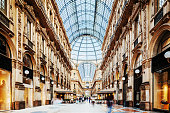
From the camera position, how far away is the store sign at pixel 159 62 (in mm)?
10188

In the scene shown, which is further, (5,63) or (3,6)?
(3,6)

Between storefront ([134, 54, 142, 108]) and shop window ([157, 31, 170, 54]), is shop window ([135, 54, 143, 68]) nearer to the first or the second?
storefront ([134, 54, 142, 108])

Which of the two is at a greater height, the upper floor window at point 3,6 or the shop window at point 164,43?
the upper floor window at point 3,6

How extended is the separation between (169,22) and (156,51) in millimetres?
2989

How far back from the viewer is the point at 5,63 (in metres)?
11.6

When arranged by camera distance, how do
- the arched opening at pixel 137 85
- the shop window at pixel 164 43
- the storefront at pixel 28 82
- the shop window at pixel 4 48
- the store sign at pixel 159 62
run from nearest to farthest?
the store sign at pixel 159 62
the shop window at pixel 164 43
the shop window at pixel 4 48
the arched opening at pixel 137 85
the storefront at pixel 28 82

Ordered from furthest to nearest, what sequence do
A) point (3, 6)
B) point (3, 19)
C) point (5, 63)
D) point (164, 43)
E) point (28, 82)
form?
point (28, 82) → point (3, 6) → point (5, 63) → point (3, 19) → point (164, 43)

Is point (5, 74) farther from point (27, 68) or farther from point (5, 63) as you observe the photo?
point (27, 68)

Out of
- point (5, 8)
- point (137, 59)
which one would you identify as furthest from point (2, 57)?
point (137, 59)

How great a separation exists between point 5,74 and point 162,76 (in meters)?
11.3

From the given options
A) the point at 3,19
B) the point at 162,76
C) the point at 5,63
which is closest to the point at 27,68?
the point at 5,63

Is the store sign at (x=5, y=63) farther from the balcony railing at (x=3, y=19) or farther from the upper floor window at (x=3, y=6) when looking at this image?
the upper floor window at (x=3, y=6)

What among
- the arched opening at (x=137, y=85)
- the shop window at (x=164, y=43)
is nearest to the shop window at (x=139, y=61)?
the arched opening at (x=137, y=85)

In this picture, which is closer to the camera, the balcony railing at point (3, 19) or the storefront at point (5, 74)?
the balcony railing at point (3, 19)
